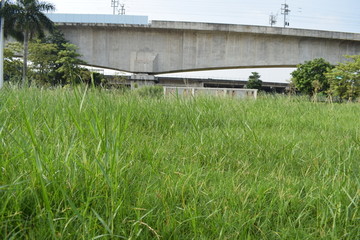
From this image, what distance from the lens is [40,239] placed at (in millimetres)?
1134

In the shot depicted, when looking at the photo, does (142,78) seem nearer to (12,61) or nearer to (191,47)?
(191,47)

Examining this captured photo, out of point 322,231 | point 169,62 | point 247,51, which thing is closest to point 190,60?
point 169,62

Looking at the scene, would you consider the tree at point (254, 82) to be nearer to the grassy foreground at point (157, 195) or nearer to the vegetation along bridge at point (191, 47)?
the vegetation along bridge at point (191, 47)

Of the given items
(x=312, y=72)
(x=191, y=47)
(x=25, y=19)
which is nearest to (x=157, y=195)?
(x=191, y=47)

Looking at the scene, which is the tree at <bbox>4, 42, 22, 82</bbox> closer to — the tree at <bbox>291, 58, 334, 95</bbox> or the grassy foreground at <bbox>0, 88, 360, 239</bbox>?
the tree at <bbox>291, 58, 334, 95</bbox>

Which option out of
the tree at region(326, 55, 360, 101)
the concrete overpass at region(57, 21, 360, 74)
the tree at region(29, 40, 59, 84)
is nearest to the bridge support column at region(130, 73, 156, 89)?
the concrete overpass at region(57, 21, 360, 74)

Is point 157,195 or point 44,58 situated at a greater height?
point 44,58

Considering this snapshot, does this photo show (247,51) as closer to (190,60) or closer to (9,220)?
(190,60)

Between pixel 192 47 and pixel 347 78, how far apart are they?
43.4 ft

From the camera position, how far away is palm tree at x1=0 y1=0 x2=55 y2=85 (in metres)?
30.0

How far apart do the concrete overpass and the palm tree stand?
7.86 ft

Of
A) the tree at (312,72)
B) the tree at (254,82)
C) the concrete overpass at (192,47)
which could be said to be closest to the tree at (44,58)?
the concrete overpass at (192,47)

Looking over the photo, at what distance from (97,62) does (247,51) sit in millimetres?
13130

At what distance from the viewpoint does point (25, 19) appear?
A: 30.3 meters
